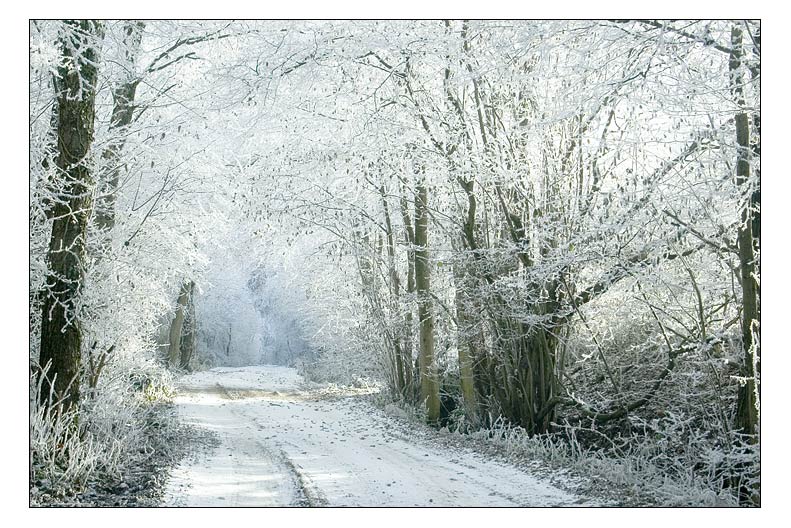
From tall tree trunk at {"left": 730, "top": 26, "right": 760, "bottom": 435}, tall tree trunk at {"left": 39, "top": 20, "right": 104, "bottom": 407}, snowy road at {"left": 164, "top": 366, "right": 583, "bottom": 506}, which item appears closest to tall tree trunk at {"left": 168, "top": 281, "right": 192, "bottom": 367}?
snowy road at {"left": 164, "top": 366, "right": 583, "bottom": 506}

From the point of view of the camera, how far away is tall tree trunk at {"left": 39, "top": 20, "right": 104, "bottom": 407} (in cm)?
513

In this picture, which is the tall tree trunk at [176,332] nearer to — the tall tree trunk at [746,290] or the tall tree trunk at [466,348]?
the tall tree trunk at [466,348]

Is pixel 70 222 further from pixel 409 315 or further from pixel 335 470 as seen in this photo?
pixel 409 315

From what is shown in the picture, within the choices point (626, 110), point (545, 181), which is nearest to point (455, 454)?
point (545, 181)

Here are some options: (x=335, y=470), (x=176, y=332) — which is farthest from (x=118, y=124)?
(x=176, y=332)

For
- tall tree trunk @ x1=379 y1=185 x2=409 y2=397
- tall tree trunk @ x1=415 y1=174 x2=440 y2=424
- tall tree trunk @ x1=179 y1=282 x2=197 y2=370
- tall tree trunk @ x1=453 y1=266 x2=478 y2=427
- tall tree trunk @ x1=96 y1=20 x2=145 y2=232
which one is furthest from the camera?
tall tree trunk @ x1=179 y1=282 x2=197 y2=370

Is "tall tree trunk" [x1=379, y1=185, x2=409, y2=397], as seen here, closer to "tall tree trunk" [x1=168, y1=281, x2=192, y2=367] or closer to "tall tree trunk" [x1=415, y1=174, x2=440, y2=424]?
"tall tree trunk" [x1=415, y1=174, x2=440, y2=424]

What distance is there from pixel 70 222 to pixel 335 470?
2.78 m

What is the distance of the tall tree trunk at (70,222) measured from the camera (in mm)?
5133

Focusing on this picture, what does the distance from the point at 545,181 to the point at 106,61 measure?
4.13m

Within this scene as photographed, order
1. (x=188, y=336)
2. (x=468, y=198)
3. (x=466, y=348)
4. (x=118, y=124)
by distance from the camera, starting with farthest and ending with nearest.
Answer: (x=188, y=336)
(x=466, y=348)
(x=468, y=198)
(x=118, y=124)

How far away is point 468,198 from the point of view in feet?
26.0

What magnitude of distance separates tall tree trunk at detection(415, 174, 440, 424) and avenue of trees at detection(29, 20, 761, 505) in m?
0.04

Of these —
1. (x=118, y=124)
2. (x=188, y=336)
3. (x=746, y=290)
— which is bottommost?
(x=188, y=336)
